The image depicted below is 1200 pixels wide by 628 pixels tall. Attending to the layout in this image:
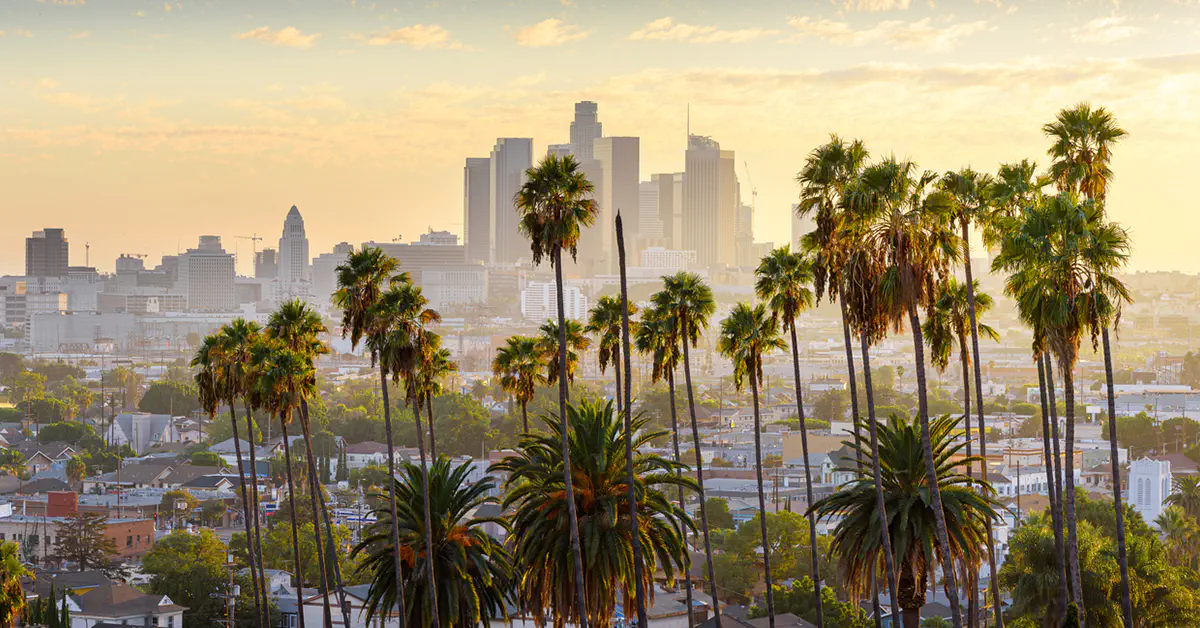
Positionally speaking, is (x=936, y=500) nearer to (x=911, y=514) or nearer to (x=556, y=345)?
(x=911, y=514)

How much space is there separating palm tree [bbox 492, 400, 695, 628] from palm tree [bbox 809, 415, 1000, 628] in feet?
12.3

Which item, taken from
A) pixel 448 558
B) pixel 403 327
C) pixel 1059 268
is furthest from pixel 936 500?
pixel 403 327

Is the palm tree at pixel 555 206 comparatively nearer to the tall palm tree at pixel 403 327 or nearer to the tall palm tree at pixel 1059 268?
the tall palm tree at pixel 403 327

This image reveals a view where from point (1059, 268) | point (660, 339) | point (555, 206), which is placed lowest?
point (660, 339)

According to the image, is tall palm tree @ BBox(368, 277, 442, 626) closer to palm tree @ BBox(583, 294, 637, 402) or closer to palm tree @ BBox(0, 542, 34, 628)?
palm tree @ BBox(583, 294, 637, 402)

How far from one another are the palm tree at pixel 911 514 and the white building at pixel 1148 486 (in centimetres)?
8043

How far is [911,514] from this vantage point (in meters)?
30.7

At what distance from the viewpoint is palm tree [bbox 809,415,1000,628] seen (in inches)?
1198

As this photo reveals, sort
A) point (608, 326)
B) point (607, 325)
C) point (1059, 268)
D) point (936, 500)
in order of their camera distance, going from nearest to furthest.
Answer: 1. point (936, 500)
2. point (1059, 268)
3. point (608, 326)
4. point (607, 325)

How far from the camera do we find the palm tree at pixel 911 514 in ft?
99.8

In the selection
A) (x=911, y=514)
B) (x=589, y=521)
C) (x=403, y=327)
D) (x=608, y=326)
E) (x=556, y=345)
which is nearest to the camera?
(x=911, y=514)

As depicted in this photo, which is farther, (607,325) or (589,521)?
(607,325)

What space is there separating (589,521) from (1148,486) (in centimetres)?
8508

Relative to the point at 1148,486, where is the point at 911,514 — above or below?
above
